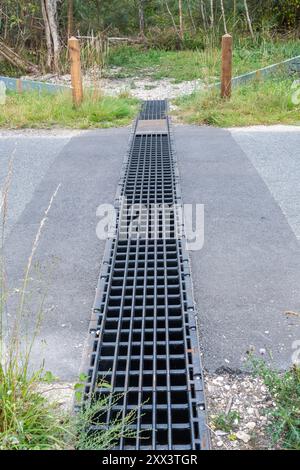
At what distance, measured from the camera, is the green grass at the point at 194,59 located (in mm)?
9484

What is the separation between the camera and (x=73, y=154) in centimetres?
541

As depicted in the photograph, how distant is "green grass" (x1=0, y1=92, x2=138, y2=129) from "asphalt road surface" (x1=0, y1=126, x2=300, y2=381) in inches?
24.4

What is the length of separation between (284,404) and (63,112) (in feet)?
18.3

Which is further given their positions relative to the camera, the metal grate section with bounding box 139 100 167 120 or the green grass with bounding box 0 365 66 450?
the metal grate section with bounding box 139 100 167 120

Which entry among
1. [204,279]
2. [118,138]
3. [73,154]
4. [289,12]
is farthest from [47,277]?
[289,12]

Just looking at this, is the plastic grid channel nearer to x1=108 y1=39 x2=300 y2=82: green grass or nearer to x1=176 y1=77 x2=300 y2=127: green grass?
x1=176 y1=77 x2=300 y2=127: green grass

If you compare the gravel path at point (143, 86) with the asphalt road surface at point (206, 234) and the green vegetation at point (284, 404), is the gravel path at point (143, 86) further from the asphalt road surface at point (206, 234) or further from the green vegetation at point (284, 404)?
the green vegetation at point (284, 404)

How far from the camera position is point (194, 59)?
37.0 ft

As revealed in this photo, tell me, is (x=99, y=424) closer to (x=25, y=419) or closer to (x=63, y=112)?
(x=25, y=419)

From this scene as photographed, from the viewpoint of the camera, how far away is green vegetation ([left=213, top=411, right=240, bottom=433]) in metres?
1.89

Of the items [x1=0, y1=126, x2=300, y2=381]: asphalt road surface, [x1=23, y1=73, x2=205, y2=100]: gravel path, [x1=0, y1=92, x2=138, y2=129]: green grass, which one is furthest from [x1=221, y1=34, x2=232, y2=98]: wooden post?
[x1=23, y1=73, x2=205, y2=100]: gravel path

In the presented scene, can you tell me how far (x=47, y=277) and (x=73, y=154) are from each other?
8.74ft

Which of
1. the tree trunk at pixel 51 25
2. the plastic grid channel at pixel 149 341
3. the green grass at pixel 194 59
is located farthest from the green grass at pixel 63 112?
the tree trunk at pixel 51 25

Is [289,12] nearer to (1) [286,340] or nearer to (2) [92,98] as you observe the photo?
(2) [92,98]
